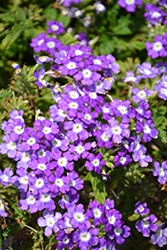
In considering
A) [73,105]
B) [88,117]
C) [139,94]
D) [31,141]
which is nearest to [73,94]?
[73,105]

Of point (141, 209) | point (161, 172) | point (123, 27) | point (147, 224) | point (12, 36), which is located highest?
point (12, 36)

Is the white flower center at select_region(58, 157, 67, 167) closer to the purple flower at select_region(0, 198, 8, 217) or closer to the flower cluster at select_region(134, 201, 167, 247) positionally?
the purple flower at select_region(0, 198, 8, 217)

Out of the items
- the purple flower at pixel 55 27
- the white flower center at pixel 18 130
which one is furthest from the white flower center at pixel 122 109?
the purple flower at pixel 55 27

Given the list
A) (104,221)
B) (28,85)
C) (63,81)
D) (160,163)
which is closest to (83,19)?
(63,81)

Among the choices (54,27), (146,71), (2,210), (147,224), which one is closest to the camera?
(2,210)

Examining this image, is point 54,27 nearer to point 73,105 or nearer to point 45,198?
point 73,105
